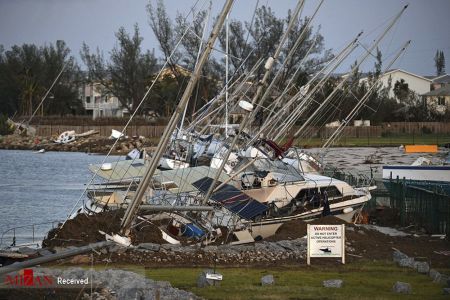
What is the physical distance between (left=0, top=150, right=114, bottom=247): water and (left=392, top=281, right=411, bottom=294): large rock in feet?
52.2

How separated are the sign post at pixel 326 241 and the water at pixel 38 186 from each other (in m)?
11.9

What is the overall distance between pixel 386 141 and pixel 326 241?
8315 cm

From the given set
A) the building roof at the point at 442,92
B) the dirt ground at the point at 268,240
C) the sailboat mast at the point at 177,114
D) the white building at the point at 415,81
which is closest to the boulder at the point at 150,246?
the dirt ground at the point at 268,240

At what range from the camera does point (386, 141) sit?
10881cm

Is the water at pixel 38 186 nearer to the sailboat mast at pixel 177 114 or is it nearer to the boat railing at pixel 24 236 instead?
the boat railing at pixel 24 236

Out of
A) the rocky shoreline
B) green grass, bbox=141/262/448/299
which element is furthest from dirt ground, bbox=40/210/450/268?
the rocky shoreline

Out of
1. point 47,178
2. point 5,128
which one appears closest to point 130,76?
point 5,128

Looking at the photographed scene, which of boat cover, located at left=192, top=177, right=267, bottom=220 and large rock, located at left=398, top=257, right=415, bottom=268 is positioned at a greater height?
boat cover, located at left=192, top=177, right=267, bottom=220

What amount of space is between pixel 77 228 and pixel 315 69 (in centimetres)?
8764

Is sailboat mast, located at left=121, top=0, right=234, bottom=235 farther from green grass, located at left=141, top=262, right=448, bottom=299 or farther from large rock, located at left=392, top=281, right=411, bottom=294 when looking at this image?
large rock, located at left=392, top=281, right=411, bottom=294

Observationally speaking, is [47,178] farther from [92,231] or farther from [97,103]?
[97,103]

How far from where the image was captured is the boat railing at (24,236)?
33.2 m

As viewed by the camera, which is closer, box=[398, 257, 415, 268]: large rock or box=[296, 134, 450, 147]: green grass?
box=[398, 257, 415, 268]: large rock

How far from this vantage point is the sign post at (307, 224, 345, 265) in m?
26.7
